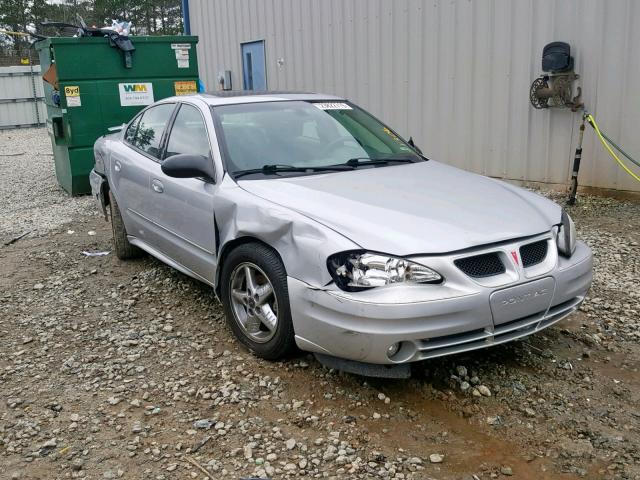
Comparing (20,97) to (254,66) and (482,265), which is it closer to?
(254,66)

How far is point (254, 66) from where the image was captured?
1280 centimetres

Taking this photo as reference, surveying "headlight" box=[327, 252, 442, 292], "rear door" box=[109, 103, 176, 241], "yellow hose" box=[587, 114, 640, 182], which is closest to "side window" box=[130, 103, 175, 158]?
"rear door" box=[109, 103, 176, 241]

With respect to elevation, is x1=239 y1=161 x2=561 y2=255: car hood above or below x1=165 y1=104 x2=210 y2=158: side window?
below

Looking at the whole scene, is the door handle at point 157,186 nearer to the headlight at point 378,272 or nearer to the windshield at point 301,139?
the windshield at point 301,139

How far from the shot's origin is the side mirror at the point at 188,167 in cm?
411

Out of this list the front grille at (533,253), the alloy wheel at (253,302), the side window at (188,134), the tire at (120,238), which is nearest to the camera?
the front grille at (533,253)

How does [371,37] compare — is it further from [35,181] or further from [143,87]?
[35,181]

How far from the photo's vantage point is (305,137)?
4520 millimetres

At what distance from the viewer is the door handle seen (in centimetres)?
482

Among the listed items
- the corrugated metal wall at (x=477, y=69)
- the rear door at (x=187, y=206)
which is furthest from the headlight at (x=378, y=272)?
the corrugated metal wall at (x=477, y=69)

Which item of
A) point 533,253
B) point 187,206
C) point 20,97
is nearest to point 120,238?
point 187,206

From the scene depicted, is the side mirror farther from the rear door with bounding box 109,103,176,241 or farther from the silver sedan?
the rear door with bounding box 109,103,176,241

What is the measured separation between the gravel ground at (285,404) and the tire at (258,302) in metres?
0.15

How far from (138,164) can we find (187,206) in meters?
1.08
